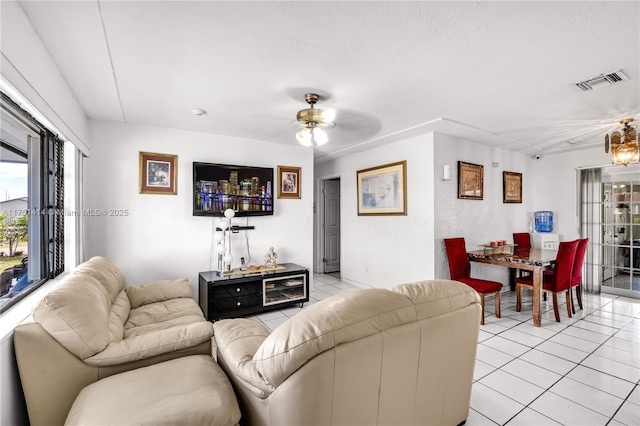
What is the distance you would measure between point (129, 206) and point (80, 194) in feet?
1.80

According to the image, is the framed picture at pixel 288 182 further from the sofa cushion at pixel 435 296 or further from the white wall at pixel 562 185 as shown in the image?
the white wall at pixel 562 185

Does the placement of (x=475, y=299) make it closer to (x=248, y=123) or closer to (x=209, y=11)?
(x=209, y=11)

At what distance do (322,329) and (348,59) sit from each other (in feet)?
5.86

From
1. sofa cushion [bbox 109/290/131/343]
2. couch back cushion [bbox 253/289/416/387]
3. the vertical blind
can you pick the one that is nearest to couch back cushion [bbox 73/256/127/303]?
sofa cushion [bbox 109/290/131/343]

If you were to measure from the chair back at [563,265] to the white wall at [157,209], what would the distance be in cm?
337

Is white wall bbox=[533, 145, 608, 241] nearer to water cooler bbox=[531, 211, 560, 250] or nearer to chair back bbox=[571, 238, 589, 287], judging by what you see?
water cooler bbox=[531, 211, 560, 250]

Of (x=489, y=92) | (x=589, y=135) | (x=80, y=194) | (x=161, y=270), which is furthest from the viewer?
(x=589, y=135)

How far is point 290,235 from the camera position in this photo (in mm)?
4434

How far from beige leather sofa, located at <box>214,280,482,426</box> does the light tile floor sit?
26.9 inches

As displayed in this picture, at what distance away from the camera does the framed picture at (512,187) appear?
481cm

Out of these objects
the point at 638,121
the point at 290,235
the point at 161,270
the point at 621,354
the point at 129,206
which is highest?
the point at 638,121

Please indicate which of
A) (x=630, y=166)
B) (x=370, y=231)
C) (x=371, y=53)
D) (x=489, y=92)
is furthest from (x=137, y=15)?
(x=630, y=166)

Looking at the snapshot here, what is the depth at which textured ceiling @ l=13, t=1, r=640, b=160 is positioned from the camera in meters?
1.59

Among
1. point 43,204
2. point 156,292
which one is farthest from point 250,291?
point 43,204
